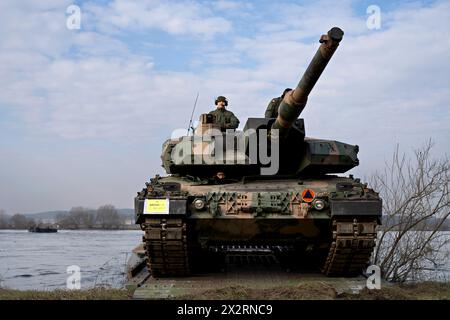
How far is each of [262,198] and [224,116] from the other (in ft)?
10.6

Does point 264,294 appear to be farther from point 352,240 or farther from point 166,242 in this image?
point 166,242

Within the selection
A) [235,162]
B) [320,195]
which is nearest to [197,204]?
[235,162]

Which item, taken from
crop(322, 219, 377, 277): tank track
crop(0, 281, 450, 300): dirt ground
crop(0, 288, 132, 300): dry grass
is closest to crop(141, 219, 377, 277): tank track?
crop(322, 219, 377, 277): tank track

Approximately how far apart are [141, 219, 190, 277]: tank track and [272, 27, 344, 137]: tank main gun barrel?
2.48m

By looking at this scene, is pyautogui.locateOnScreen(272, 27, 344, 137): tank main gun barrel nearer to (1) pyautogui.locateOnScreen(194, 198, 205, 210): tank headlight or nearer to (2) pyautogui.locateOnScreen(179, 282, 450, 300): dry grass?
(1) pyautogui.locateOnScreen(194, 198, 205, 210): tank headlight

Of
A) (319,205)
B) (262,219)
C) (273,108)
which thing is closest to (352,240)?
(319,205)

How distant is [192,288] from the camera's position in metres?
10.2

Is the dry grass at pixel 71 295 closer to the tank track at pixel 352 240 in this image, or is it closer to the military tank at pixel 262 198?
the military tank at pixel 262 198

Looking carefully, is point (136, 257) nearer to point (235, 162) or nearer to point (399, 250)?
point (235, 162)

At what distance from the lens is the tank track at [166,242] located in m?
10.2

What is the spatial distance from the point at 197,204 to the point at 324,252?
3.02m

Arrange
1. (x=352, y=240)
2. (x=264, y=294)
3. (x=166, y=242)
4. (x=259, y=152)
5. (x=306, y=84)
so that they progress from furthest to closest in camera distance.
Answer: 1. (x=259, y=152)
2. (x=166, y=242)
3. (x=352, y=240)
4. (x=306, y=84)
5. (x=264, y=294)

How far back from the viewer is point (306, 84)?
9.16 metres
